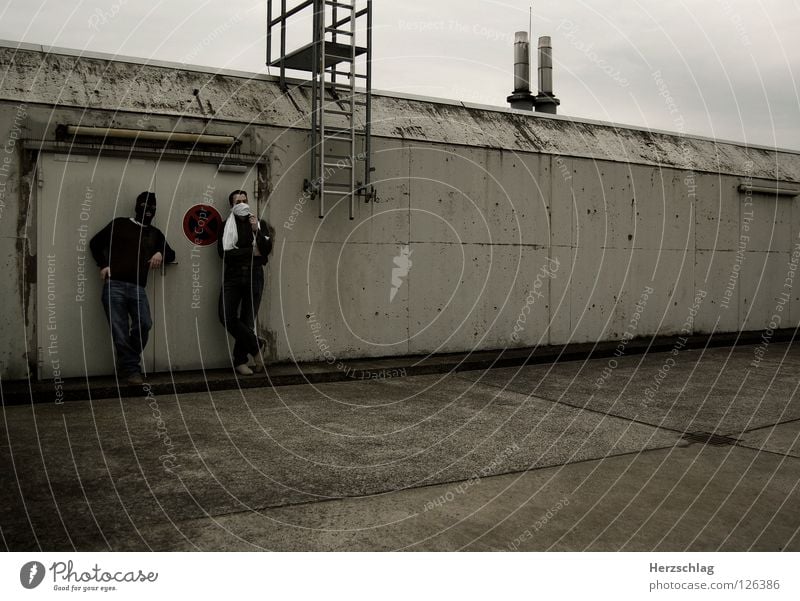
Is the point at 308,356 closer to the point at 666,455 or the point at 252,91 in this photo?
the point at 252,91

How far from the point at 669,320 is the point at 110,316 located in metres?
8.01

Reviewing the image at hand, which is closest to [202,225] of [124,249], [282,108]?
[124,249]

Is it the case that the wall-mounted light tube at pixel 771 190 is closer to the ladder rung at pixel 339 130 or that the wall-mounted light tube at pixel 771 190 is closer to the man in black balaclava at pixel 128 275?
the ladder rung at pixel 339 130

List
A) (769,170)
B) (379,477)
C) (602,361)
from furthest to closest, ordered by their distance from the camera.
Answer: (769,170) < (602,361) < (379,477)

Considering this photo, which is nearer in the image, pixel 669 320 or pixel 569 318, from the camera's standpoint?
pixel 569 318

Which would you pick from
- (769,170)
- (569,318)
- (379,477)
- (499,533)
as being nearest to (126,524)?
(379,477)

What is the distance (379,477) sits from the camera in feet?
15.1

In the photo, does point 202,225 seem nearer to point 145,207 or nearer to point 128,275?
point 145,207

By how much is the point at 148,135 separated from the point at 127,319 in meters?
1.79

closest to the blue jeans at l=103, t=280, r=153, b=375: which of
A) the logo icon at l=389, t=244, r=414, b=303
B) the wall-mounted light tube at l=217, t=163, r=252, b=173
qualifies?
the wall-mounted light tube at l=217, t=163, r=252, b=173

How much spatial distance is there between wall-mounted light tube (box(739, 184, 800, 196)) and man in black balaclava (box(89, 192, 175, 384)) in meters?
9.32

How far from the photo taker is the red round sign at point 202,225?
7.95 metres

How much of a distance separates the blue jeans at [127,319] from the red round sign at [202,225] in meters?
0.89
